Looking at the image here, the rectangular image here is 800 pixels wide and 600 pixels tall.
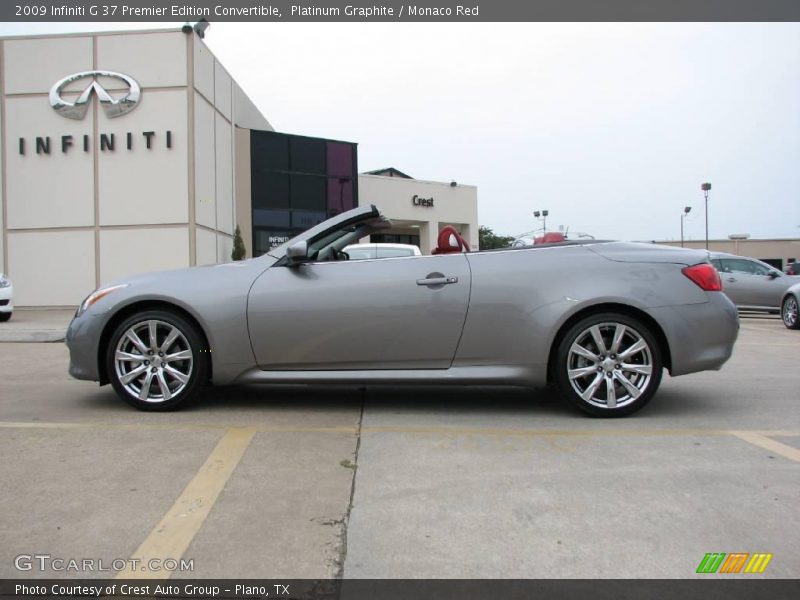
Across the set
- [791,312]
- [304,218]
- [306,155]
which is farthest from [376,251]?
[306,155]

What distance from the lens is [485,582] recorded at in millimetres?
2188

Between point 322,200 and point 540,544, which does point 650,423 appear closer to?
point 540,544

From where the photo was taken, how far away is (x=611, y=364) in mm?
4352

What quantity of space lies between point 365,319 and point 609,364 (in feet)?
5.63

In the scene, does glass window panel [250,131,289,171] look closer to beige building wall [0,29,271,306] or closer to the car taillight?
beige building wall [0,29,271,306]

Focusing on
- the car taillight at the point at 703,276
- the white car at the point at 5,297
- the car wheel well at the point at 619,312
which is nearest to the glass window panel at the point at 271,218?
the white car at the point at 5,297

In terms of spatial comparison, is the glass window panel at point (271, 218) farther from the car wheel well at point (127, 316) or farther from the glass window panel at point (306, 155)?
the car wheel well at point (127, 316)

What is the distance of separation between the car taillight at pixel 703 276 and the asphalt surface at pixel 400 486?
0.94 m

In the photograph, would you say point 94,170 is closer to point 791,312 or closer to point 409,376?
point 409,376

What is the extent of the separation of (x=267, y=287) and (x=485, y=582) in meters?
2.86

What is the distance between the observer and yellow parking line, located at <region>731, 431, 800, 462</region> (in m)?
3.59

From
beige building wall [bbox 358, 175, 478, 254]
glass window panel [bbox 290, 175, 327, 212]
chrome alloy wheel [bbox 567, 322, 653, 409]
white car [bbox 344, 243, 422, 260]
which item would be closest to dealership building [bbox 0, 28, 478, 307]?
glass window panel [bbox 290, 175, 327, 212]

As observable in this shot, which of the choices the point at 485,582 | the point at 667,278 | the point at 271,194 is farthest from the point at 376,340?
the point at 271,194

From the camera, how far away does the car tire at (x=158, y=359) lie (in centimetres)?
450
